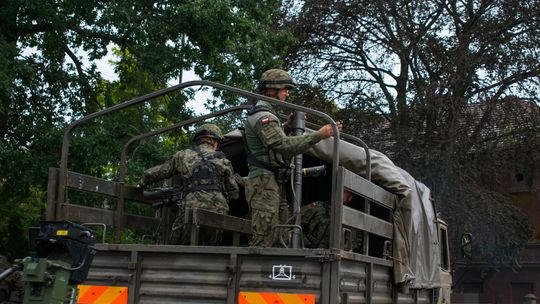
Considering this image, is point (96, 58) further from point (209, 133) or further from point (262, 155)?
point (262, 155)

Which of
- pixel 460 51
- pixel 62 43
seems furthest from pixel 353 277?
pixel 460 51

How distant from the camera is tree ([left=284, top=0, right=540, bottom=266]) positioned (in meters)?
22.4

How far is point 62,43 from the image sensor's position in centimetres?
1817

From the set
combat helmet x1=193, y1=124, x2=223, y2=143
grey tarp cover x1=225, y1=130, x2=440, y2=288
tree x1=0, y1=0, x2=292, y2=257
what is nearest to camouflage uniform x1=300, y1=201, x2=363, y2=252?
grey tarp cover x1=225, y1=130, x2=440, y2=288

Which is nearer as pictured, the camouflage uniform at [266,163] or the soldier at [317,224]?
the camouflage uniform at [266,163]

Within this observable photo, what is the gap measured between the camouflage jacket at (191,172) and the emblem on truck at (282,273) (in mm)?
1829

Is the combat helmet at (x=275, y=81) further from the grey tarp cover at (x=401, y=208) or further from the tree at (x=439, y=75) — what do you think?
the tree at (x=439, y=75)

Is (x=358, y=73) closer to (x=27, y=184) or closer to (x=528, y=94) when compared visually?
(x=528, y=94)

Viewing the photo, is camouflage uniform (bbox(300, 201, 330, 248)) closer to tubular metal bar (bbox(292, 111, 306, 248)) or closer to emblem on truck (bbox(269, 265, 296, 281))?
tubular metal bar (bbox(292, 111, 306, 248))

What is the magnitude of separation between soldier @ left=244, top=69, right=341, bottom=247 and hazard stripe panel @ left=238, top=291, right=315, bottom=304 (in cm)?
82

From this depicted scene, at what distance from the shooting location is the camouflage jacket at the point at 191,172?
796cm

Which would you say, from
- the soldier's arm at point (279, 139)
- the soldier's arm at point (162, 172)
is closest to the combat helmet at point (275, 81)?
the soldier's arm at point (279, 139)

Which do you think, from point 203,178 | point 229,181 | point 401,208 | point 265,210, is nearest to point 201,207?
point 203,178

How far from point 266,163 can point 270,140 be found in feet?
1.03
